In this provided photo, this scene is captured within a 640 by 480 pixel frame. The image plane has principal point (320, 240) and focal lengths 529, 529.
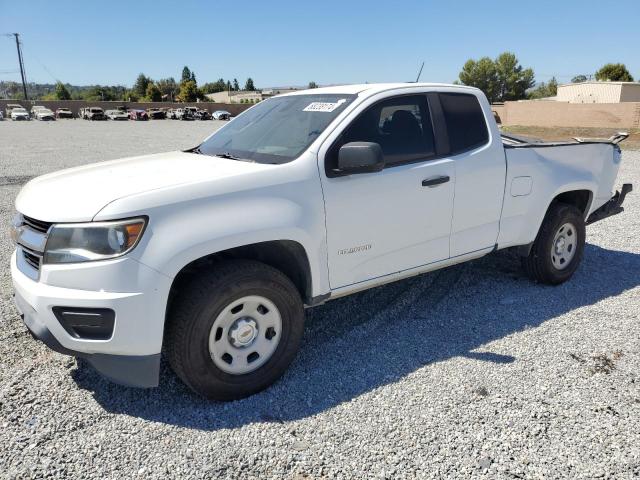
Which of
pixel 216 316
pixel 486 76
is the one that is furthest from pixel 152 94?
pixel 216 316

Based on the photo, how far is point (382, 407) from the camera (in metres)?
3.15

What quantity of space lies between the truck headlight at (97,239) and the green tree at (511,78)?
88345mm

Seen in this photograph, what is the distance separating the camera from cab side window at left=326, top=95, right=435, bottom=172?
363 centimetres

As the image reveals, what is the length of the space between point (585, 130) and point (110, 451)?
32456 mm

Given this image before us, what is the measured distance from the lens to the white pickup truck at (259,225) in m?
2.77

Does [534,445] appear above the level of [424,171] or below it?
below

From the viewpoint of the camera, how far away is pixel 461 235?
4164 mm

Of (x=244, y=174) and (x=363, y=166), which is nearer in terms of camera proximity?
(x=244, y=174)

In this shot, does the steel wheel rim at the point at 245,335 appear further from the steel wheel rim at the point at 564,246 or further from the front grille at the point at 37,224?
the steel wheel rim at the point at 564,246

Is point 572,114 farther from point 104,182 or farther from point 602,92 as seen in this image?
point 104,182

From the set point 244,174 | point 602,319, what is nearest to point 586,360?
point 602,319

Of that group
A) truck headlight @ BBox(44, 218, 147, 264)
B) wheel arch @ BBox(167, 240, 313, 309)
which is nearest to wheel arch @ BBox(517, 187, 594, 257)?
wheel arch @ BBox(167, 240, 313, 309)

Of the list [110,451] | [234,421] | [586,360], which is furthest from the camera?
[586,360]

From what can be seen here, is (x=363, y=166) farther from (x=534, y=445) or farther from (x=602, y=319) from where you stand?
(x=602, y=319)
